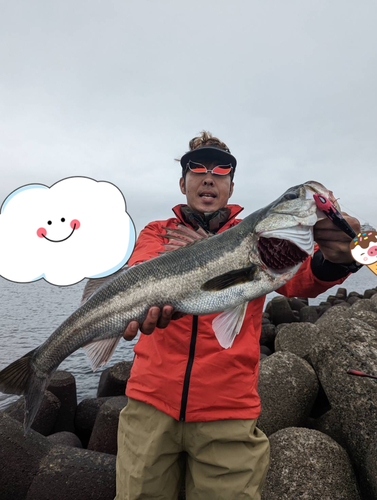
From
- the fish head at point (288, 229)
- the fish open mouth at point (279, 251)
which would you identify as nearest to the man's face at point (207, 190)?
the fish head at point (288, 229)

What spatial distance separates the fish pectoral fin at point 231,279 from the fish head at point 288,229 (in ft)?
0.43

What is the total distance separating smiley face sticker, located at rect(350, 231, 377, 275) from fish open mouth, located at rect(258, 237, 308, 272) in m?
0.44

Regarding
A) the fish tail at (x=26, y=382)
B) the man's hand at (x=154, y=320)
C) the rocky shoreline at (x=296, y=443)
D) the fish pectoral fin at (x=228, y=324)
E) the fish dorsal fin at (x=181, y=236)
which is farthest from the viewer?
the rocky shoreline at (x=296, y=443)

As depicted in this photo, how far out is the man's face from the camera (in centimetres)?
430

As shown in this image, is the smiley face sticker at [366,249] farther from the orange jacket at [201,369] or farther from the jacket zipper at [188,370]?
the jacket zipper at [188,370]

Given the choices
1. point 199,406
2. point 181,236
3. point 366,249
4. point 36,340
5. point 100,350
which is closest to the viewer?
point 366,249

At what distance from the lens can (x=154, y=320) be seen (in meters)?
3.12

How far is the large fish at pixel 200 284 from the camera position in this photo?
2.98 metres

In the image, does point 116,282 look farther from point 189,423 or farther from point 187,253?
point 189,423

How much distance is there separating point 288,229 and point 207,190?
5.41 feet

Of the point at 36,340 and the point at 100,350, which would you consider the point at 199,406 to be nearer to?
the point at 100,350

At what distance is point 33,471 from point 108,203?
794cm

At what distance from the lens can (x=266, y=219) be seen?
120 inches

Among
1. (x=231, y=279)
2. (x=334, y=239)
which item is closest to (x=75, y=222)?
(x=231, y=279)
